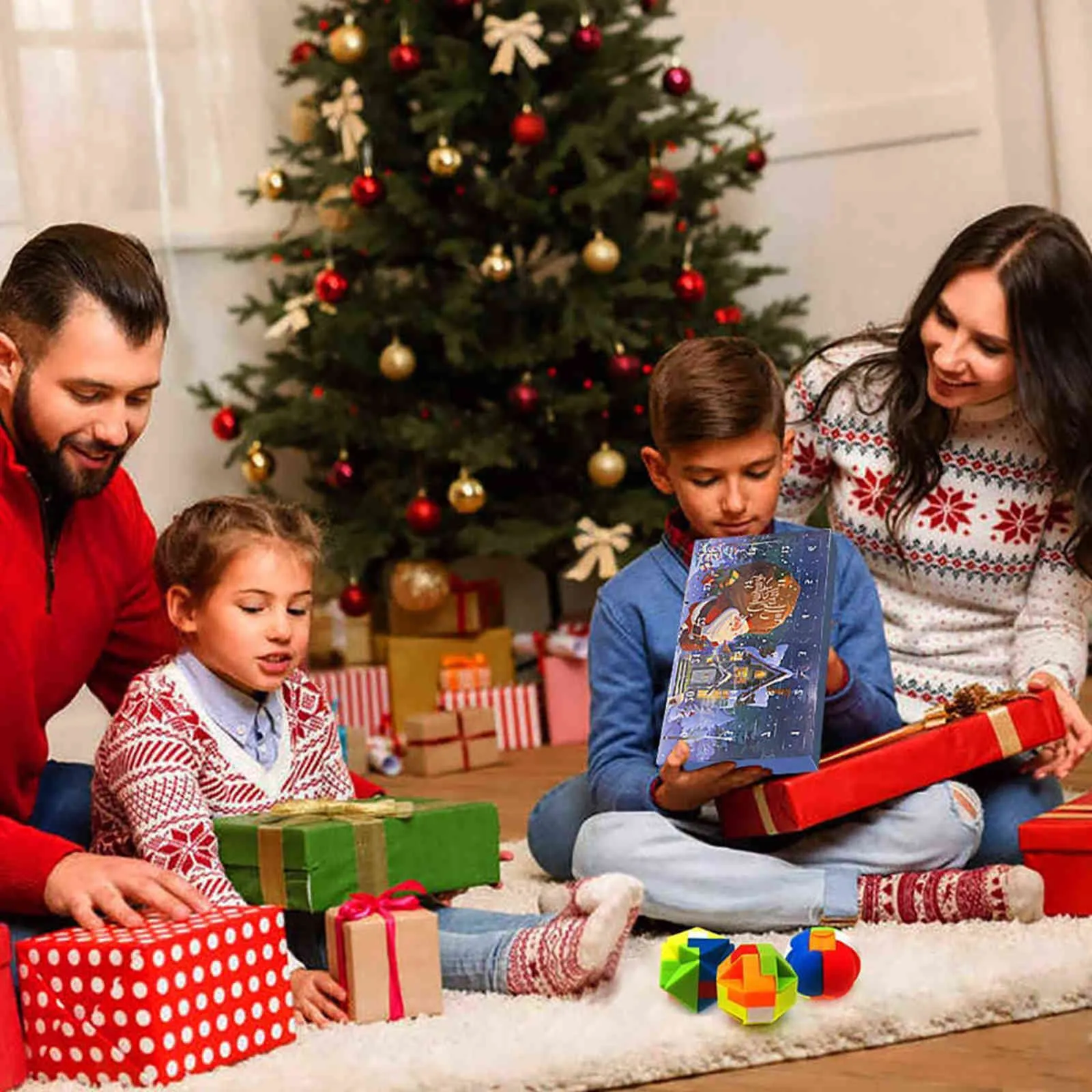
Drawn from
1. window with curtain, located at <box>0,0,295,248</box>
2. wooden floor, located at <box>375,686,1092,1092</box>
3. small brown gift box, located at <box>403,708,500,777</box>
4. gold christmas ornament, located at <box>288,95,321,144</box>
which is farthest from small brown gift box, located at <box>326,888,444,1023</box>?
gold christmas ornament, located at <box>288,95,321,144</box>

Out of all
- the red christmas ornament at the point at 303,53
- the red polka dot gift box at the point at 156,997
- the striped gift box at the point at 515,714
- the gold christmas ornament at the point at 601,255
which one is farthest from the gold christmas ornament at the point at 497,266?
the red polka dot gift box at the point at 156,997

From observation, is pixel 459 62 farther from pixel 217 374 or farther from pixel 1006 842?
pixel 1006 842

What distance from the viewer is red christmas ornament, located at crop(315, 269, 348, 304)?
150 inches

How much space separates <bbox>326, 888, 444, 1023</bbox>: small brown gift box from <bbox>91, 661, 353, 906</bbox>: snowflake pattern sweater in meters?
0.14

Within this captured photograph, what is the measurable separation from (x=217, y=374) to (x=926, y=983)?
2792 mm

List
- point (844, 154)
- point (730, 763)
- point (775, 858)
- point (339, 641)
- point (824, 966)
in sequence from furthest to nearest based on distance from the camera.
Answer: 1. point (844, 154)
2. point (339, 641)
3. point (775, 858)
4. point (730, 763)
5. point (824, 966)

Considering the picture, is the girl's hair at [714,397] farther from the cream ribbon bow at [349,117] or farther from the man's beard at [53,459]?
the cream ribbon bow at [349,117]

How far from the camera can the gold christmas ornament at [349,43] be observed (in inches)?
149

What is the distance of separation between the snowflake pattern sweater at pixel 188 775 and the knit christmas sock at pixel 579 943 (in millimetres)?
286

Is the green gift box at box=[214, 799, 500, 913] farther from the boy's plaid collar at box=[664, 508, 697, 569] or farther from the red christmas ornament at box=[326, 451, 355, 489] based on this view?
the red christmas ornament at box=[326, 451, 355, 489]

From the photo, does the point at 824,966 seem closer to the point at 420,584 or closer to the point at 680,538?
the point at 680,538

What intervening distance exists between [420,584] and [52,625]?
6.12ft

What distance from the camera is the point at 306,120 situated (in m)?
4.03

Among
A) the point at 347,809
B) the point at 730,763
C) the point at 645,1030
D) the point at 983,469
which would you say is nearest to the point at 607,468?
the point at 983,469
